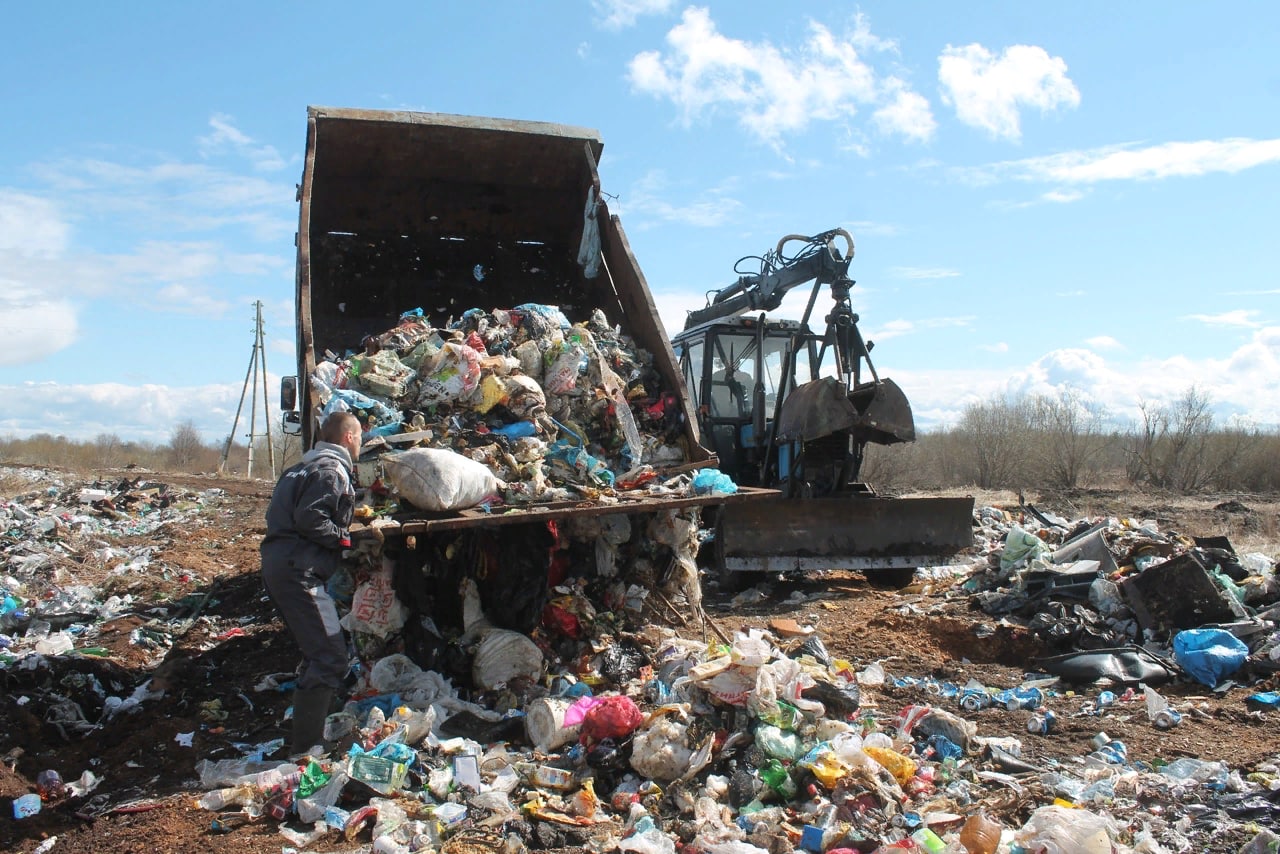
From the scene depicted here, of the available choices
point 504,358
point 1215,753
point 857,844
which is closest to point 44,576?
point 504,358

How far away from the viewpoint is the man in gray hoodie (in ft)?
11.0

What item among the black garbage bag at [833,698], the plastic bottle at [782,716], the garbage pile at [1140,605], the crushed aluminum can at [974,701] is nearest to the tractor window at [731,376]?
the garbage pile at [1140,605]

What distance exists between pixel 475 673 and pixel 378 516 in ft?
2.80

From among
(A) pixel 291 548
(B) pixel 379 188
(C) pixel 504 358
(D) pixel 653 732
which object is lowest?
(D) pixel 653 732

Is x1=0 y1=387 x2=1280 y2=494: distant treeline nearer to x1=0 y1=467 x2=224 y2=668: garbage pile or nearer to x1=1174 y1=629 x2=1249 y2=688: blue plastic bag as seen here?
x1=0 y1=467 x2=224 y2=668: garbage pile

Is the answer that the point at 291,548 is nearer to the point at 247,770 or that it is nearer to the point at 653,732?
the point at 247,770

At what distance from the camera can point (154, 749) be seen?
3666mm

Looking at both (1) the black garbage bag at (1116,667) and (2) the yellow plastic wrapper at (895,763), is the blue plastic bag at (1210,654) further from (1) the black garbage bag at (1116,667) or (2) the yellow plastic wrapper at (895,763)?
(2) the yellow plastic wrapper at (895,763)

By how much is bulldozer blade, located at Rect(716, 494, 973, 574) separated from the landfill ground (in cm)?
29

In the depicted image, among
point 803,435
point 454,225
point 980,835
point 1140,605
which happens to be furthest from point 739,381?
point 980,835

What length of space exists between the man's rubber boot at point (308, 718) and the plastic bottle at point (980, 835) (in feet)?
7.53

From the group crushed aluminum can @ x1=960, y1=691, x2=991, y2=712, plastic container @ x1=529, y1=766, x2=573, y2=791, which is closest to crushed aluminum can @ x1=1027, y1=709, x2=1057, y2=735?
crushed aluminum can @ x1=960, y1=691, x2=991, y2=712

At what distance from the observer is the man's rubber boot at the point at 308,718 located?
3354 millimetres

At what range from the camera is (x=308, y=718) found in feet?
11.0
